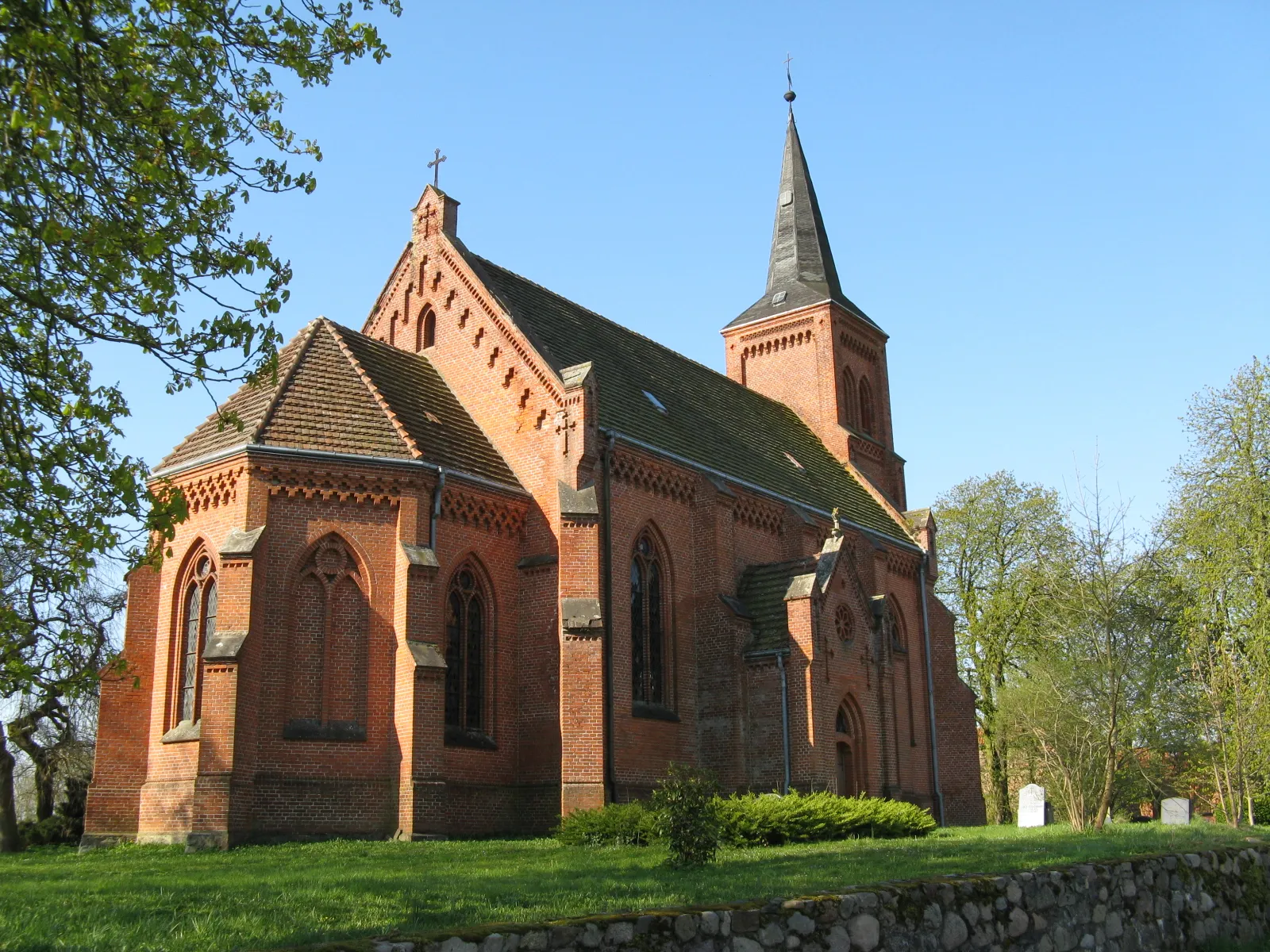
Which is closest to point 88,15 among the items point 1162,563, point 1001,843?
point 1001,843

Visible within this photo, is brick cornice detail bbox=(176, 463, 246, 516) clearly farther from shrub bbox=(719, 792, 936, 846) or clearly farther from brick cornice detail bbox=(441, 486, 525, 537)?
shrub bbox=(719, 792, 936, 846)

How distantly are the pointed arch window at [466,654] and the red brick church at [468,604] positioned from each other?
0.17 feet

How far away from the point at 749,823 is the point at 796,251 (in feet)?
90.8

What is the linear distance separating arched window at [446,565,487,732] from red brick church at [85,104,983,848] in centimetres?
5

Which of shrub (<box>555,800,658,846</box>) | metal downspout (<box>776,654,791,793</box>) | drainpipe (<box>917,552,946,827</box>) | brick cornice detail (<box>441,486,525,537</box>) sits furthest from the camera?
drainpipe (<box>917,552,946,827</box>)

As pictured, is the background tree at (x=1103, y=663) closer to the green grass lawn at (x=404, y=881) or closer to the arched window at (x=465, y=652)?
the green grass lawn at (x=404, y=881)

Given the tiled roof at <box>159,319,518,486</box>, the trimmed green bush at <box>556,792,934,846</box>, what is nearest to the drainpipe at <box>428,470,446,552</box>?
the tiled roof at <box>159,319,518,486</box>

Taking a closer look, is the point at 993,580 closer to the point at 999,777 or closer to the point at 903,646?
the point at 999,777

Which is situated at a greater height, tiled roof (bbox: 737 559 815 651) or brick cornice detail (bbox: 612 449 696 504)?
brick cornice detail (bbox: 612 449 696 504)

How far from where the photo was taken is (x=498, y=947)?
310 inches

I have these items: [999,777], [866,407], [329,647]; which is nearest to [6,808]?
[329,647]

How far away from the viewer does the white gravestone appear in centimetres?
2712

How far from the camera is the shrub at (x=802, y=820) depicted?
18.8m

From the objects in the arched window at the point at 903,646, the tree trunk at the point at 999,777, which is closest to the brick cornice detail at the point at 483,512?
the arched window at the point at 903,646
